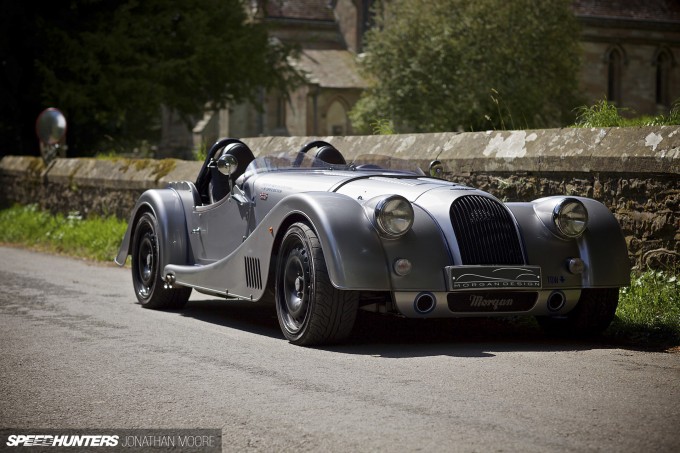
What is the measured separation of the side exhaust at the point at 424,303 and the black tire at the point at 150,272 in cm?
324

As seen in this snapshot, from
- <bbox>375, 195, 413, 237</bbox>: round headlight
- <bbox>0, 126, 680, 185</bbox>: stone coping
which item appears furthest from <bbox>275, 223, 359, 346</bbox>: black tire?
<bbox>0, 126, 680, 185</bbox>: stone coping

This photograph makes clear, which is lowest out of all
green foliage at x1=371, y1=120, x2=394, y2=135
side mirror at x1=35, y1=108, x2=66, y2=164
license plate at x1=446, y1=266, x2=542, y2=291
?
side mirror at x1=35, y1=108, x2=66, y2=164

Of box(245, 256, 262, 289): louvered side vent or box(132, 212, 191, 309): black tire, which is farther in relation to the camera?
box(132, 212, 191, 309): black tire

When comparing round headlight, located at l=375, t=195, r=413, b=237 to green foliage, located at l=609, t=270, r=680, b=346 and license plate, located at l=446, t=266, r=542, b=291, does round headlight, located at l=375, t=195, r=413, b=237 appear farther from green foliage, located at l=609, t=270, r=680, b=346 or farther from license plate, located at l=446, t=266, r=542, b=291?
green foliage, located at l=609, t=270, r=680, b=346

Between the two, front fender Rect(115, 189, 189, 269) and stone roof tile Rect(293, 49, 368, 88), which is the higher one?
front fender Rect(115, 189, 189, 269)

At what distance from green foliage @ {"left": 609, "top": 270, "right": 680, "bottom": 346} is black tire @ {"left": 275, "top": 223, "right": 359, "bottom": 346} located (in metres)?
2.16

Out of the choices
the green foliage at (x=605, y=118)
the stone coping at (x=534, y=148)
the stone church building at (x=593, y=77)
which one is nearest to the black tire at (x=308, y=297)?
the stone coping at (x=534, y=148)

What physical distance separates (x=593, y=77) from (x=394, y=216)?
184 feet

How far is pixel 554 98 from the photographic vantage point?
48906 millimetres

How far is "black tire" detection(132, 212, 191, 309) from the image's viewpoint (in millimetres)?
10547

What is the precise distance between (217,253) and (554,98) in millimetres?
40636

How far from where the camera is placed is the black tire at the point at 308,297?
25.6ft

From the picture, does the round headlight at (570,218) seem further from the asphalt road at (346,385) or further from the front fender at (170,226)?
the front fender at (170,226)

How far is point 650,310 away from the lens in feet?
29.3
